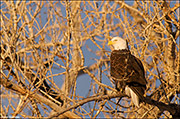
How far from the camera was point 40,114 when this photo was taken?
4.95 m

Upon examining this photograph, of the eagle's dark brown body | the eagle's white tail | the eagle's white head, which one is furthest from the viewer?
the eagle's white head

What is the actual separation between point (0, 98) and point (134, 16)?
478 cm

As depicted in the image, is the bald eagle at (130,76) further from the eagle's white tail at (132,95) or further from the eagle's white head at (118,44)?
the eagle's white head at (118,44)

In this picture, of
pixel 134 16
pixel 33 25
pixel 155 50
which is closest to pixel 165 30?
pixel 155 50

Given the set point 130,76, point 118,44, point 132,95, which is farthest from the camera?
point 118,44

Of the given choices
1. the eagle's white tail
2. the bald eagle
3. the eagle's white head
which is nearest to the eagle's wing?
the bald eagle

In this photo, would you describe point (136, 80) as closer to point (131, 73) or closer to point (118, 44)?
point (131, 73)

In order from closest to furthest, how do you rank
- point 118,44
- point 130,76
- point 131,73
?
point 131,73
point 130,76
point 118,44

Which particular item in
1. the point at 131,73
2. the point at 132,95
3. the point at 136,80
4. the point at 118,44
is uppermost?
the point at 118,44

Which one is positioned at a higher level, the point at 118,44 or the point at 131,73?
the point at 118,44

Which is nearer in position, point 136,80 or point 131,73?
point 131,73

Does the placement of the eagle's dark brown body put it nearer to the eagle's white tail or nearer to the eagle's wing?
the eagle's wing

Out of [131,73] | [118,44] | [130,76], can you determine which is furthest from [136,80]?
[118,44]

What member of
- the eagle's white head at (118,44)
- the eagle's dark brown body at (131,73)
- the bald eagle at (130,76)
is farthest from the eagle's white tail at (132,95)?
the eagle's white head at (118,44)
